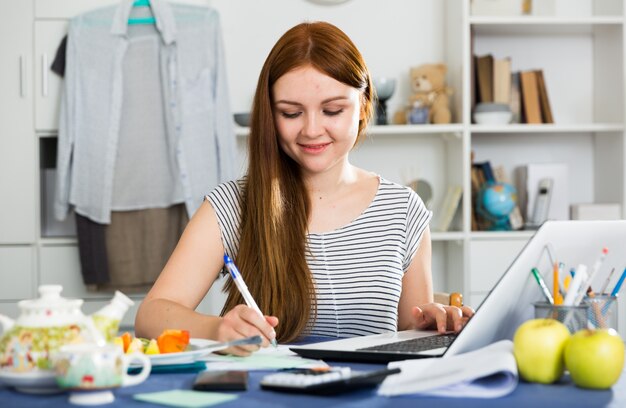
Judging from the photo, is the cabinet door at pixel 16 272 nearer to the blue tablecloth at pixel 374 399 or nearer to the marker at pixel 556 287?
the blue tablecloth at pixel 374 399

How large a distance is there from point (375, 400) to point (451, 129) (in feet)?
9.33

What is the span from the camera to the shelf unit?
3.71 metres

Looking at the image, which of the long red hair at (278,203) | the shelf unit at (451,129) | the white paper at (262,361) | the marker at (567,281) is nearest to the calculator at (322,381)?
the white paper at (262,361)

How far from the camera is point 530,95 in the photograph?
3.96 meters

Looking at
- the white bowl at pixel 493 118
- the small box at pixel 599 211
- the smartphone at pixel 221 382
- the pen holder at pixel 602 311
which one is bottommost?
the smartphone at pixel 221 382

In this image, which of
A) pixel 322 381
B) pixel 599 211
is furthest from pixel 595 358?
pixel 599 211

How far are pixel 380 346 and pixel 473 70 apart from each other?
2.73 meters

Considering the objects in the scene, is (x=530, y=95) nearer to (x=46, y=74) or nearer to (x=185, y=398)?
(x=46, y=74)

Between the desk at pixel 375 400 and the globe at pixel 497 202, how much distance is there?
274cm

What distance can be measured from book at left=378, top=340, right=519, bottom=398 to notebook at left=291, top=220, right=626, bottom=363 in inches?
4.5

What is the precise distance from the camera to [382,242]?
1984 millimetres

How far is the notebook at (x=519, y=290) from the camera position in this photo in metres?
1.21

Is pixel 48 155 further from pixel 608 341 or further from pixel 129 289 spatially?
pixel 608 341

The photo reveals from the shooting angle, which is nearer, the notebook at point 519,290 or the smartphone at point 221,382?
the smartphone at point 221,382
